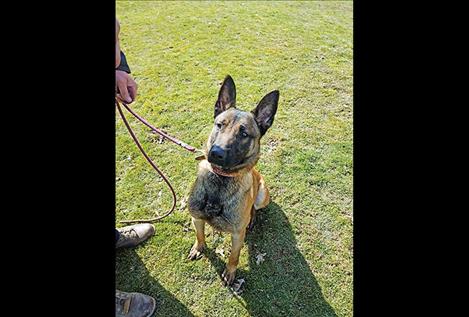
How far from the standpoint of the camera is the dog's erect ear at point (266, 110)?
3.03m

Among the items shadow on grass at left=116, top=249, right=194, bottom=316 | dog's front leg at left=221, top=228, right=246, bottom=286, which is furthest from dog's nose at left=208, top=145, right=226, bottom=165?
shadow on grass at left=116, top=249, right=194, bottom=316

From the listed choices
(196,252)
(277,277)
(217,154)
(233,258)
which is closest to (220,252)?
(196,252)

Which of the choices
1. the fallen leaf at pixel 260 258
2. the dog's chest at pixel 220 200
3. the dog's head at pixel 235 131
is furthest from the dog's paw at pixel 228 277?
the dog's head at pixel 235 131

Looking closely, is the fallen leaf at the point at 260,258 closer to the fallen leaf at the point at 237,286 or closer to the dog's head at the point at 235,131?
the fallen leaf at the point at 237,286

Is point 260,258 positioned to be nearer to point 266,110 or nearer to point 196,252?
point 196,252

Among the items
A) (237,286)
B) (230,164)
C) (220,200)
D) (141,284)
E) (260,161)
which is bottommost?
(141,284)

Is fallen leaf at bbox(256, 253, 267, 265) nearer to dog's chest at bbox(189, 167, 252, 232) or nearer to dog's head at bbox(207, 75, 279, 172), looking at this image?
dog's chest at bbox(189, 167, 252, 232)

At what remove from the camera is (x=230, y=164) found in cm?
287

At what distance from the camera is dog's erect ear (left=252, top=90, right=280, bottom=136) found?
3.03m

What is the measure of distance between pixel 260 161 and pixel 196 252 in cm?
184
